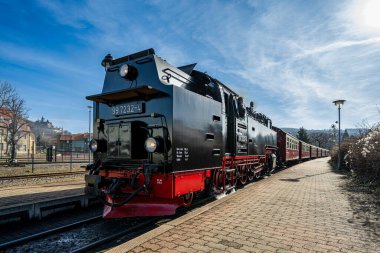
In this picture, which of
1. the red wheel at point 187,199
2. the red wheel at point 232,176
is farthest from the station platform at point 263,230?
the red wheel at point 232,176

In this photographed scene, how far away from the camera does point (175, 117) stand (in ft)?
17.6

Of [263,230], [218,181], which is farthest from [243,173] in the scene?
[263,230]

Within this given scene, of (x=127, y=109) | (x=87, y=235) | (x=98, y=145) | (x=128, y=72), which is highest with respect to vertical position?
(x=128, y=72)

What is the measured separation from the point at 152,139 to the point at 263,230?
2.47 m

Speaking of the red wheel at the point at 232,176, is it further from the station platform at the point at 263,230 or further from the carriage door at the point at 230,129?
the station platform at the point at 263,230

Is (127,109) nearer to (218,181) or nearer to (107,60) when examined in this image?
(107,60)

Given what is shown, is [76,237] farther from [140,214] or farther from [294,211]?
[294,211]

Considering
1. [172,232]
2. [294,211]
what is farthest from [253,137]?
[172,232]

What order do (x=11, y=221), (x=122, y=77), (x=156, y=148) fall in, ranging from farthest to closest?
(x=122, y=77) < (x=11, y=221) < (x=156, y=148)

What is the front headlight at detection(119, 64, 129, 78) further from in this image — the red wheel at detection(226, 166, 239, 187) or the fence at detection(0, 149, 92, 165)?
Result: the fence at detection(0, 149, 92, 165)

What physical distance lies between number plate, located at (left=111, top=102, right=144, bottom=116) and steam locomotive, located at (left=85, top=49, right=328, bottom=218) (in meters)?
0.02

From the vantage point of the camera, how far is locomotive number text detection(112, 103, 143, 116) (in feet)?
19.0

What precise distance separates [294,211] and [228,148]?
8.30ft

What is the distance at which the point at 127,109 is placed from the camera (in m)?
5.97
